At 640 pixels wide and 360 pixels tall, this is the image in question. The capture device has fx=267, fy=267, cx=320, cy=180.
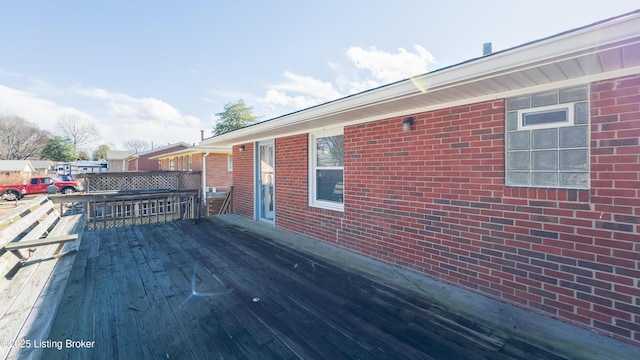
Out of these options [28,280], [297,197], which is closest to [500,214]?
[297,197]

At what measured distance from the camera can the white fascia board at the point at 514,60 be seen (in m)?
1.64

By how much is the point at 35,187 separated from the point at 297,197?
79.4 feet

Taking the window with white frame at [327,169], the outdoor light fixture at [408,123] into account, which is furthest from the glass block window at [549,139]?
the window with white frame at [327,169]

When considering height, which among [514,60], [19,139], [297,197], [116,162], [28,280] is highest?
[19,139]

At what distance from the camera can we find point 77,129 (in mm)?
51719

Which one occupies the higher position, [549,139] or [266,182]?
[549,139]

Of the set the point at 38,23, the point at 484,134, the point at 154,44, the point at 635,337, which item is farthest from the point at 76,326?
the point at 154,44

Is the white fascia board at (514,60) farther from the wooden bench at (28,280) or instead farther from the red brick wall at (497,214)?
the wooden bench at (28,280)

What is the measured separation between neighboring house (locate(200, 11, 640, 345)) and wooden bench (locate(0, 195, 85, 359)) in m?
3.73

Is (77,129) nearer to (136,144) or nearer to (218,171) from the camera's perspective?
(136,144)

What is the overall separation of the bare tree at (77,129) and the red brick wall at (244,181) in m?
60.0

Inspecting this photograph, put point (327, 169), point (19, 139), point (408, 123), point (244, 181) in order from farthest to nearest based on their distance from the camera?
point (19, 139), point (244, 181), point (327, 169), point (408, 123)

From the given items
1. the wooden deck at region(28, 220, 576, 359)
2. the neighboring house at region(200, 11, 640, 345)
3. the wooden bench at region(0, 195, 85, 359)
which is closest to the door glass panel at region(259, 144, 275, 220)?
the neighboring house at region(200, 11, 640, 345)

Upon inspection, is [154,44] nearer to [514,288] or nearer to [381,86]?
[381,86]
